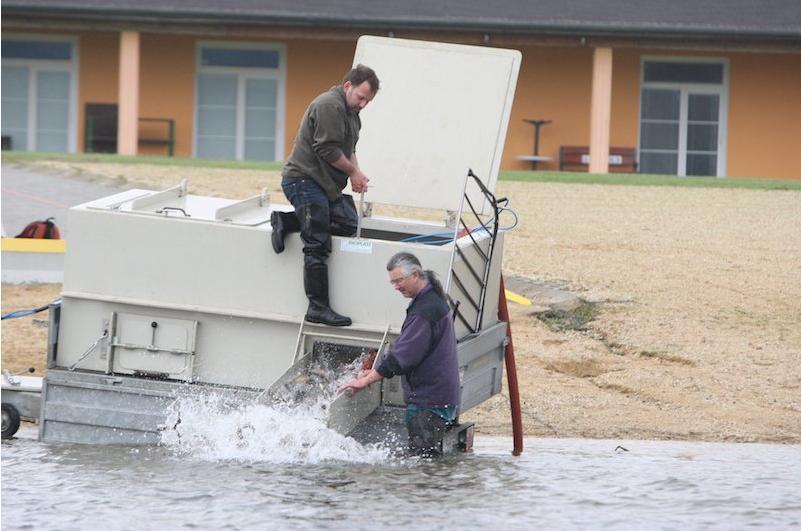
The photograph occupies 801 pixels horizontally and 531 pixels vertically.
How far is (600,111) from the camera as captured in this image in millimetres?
27578

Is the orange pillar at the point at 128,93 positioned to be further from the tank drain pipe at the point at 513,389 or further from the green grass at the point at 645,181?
the tank drain pipe at the point at 513,389

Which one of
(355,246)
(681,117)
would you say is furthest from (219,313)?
(681,117)

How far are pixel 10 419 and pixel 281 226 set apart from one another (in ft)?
9.03

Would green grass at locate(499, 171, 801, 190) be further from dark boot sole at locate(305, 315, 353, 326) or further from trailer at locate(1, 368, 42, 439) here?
dark boot sole at locate(305, 315, 353, 326)

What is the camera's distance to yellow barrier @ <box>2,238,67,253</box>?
16078mm

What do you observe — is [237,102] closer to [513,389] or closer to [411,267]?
[513,389]

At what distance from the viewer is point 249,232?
10133 millimetres

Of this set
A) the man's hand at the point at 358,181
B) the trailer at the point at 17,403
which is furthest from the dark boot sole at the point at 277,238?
the trailer at the point at 17,403

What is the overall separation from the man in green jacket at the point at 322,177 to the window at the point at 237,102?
2017 centimetres

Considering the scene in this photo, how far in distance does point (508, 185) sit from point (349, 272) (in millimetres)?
13213

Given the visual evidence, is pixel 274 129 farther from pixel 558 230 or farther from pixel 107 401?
pixel 107 401

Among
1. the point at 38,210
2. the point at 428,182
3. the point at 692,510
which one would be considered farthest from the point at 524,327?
the point at 38,210

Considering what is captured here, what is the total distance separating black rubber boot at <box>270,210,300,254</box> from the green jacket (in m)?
0.30

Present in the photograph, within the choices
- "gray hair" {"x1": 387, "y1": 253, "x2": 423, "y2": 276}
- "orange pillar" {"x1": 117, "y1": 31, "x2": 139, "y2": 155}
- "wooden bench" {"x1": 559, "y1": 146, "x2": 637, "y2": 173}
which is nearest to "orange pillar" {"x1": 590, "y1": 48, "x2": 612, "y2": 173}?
"wooden bench" {"x1": 559, "y1": 146, "x2": 637, "y2": 173}
